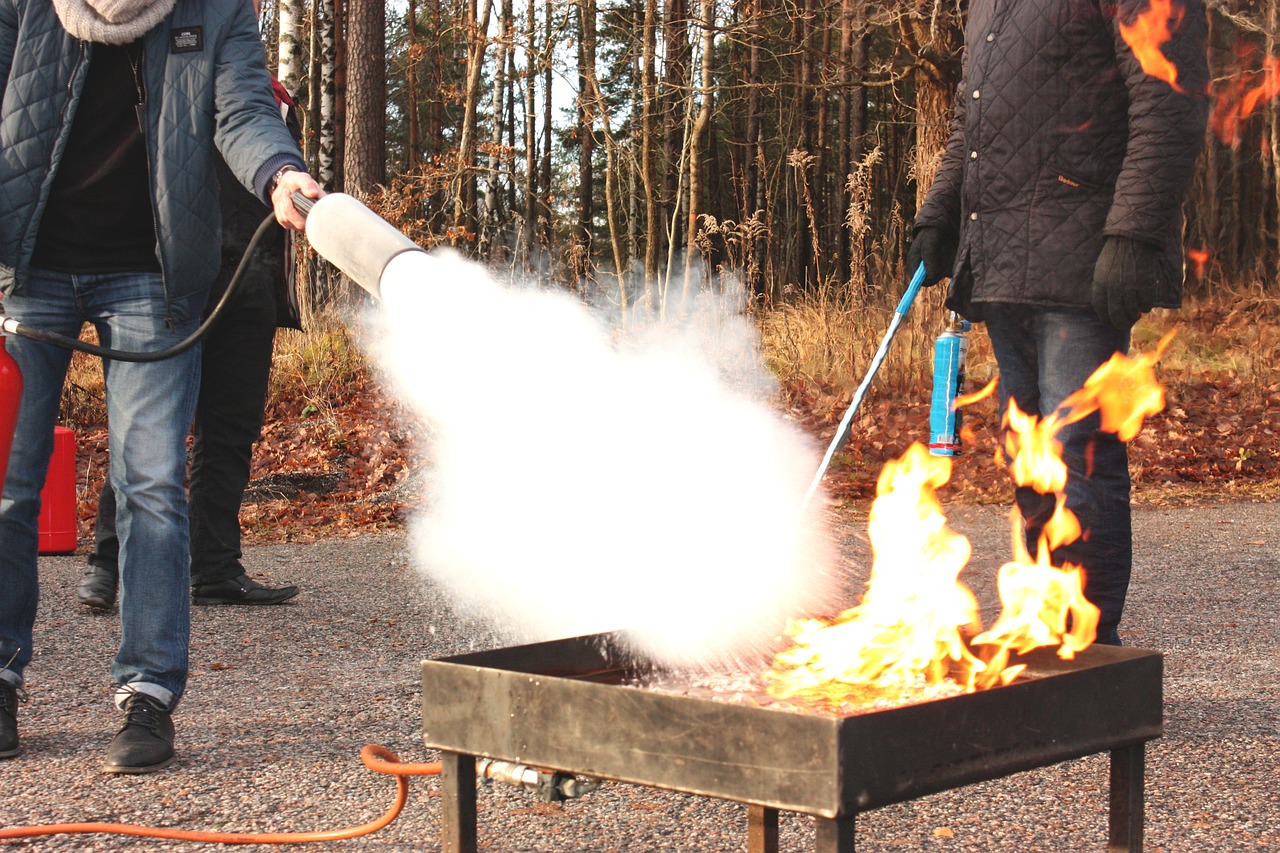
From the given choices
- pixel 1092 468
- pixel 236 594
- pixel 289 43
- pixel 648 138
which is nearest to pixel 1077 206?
pixel 1092 468

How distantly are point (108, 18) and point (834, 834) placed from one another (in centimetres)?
279

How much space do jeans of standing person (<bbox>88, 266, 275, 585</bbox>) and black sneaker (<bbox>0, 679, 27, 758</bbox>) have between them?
2.19 metres

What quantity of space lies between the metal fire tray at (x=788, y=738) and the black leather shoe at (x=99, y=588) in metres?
3.66

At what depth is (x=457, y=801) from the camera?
7.61 ft

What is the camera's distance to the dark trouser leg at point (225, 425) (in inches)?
224

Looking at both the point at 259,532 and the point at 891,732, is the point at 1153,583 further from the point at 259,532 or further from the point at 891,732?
the point at 259,532

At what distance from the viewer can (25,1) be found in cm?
340

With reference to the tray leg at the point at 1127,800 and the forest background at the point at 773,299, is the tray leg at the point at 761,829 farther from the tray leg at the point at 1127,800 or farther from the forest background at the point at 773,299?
the forest background at the point at 773,299

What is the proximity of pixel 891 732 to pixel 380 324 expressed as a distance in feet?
33.5

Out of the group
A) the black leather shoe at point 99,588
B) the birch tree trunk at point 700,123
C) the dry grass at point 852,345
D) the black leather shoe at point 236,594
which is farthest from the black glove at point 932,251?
the birch tree trunk at point 700,123

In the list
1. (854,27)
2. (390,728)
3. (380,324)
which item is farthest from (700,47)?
(390,728)

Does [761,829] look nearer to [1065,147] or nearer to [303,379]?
[1065,147]

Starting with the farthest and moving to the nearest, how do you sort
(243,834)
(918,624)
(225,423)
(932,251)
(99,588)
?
1. (225,423)
2. (99,588)
3. (932,251)
4. (243,834)
5. (918,624)

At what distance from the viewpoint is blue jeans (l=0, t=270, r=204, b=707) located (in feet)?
11.3
